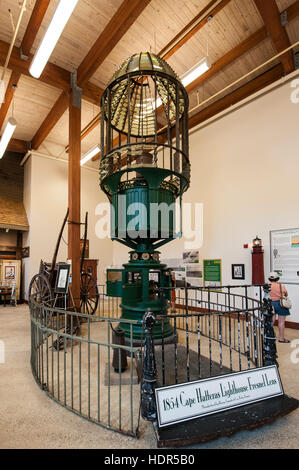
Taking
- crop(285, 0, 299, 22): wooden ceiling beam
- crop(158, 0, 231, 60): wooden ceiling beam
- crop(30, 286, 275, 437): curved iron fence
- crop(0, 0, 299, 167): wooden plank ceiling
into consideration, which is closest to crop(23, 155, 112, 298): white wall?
crop(0, 0, 299, 167): wooden plank ceiling

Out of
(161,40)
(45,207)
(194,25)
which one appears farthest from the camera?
(45,207)

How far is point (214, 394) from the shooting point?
2139 mm

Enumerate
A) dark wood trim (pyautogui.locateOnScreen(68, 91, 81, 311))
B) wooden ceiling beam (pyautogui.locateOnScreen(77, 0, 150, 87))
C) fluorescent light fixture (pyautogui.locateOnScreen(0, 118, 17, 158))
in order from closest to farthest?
wooden ceiling beam (pyautogui.locateOnScreen(77, 0, 150, 87)), dark wood trim (pyautogui.locateOnScreen(68, 91, 81, 311)), fluorescent light fixture (pyautogui.locateOnScreen(0, 118, 17, 158))

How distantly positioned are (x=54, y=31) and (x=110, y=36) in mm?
2140

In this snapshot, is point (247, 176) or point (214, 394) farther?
point (247, 176)

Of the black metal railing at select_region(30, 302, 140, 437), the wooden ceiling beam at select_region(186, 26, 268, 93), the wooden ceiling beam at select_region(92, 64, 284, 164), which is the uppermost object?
the wooden ceiling beam at select_region(186, 26, 268, 93)

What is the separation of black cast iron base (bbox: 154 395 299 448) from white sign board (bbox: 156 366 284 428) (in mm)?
42

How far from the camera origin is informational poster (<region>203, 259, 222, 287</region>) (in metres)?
7.30

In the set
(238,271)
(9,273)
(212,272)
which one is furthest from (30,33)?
(9,273)

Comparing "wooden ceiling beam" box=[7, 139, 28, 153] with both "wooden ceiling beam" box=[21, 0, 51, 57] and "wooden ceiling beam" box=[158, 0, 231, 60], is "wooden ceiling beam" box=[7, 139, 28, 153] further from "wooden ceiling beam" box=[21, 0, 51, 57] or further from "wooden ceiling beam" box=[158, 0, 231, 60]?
"wooden ceiling beam" box=[158, 0, 231, 60]

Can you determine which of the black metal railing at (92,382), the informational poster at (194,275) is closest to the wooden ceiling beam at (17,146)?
the informational poster at (194,275)

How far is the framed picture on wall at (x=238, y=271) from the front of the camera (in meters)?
6.75

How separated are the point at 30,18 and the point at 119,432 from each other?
7444 millimetres

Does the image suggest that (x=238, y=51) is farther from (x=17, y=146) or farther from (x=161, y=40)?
(x=17, y=146)
